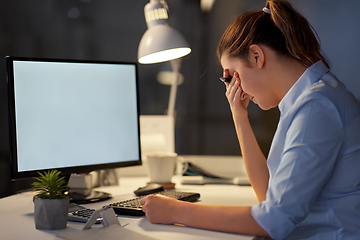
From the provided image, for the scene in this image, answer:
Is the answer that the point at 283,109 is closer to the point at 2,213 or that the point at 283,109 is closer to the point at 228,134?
the point at 2,213

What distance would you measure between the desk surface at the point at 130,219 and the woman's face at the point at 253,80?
38cm

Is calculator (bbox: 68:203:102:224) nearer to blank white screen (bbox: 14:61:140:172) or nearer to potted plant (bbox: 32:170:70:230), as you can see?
potted plant (bbox: 32:170:70:230)

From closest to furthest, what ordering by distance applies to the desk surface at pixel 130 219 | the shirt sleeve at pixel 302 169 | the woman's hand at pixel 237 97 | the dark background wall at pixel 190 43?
the shirt sleeve at pixel 302 169 < the desk surface at pixel 130 219 < the woman's hand at pixel 237 97 < the dark background wall at pixel 190 43

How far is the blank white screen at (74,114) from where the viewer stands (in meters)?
1.07

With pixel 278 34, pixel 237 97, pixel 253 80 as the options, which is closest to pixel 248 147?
pixel 237 97

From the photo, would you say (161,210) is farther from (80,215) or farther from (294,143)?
(294,143)

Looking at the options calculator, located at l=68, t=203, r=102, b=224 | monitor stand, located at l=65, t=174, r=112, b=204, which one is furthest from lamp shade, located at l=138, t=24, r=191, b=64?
calculator, located at l=68, t=203, r=102, b=224

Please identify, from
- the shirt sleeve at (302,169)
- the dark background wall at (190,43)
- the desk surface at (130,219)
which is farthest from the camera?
the dark background wall at (190,43)

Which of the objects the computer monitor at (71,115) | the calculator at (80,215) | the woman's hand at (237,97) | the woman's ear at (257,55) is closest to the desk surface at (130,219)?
the calculator at (80,215)

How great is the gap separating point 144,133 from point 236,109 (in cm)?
64

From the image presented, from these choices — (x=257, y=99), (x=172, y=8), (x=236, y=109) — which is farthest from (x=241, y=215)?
(x=172, y=8)

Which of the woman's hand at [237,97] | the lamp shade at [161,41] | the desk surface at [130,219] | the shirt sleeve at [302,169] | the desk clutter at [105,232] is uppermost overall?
the lamp shade at [161,41]

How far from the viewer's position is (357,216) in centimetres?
79

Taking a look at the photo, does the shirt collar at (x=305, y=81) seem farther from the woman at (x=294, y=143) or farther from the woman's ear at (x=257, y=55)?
the woman's ear at (x=257, y=55)
